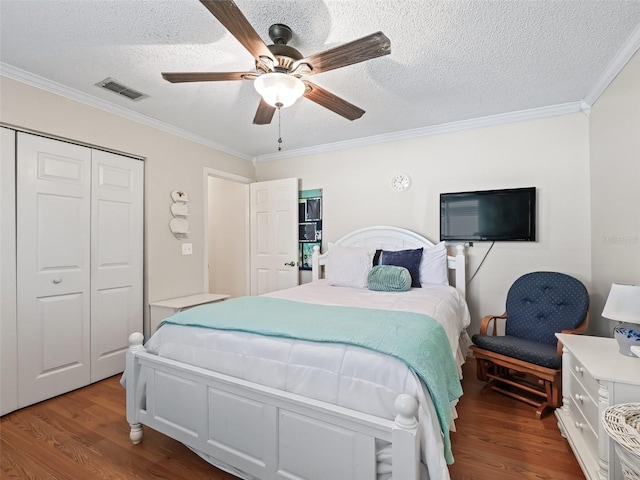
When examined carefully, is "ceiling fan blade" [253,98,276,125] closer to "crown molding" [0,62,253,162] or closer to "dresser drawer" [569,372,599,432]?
"crown molding" [0,62,253,162]

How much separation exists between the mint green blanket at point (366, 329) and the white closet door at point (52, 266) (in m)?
1.32

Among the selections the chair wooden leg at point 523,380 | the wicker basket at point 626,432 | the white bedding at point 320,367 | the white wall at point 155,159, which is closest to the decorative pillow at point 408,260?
the chair wooden leg at point 523,380

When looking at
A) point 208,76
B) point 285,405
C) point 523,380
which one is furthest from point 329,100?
point 523,380

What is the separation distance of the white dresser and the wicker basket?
0.09 m

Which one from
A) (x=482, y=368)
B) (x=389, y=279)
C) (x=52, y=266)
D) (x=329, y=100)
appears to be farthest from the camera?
(x=389, y=279)

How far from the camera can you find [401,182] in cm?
362

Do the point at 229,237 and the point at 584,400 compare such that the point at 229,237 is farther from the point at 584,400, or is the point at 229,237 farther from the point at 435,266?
the point at 584,400

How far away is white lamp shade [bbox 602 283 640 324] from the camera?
5.41 feet

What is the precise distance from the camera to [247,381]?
157cm

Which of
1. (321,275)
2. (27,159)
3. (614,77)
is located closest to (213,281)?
(321,275)

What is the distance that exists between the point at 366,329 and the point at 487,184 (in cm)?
242

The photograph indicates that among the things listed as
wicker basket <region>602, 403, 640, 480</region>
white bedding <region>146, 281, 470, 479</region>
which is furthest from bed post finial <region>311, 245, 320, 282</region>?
wicker basket <region>602, 403, 640, 480</region>

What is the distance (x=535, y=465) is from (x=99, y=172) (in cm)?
386

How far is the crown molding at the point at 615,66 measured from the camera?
6.31 feet
